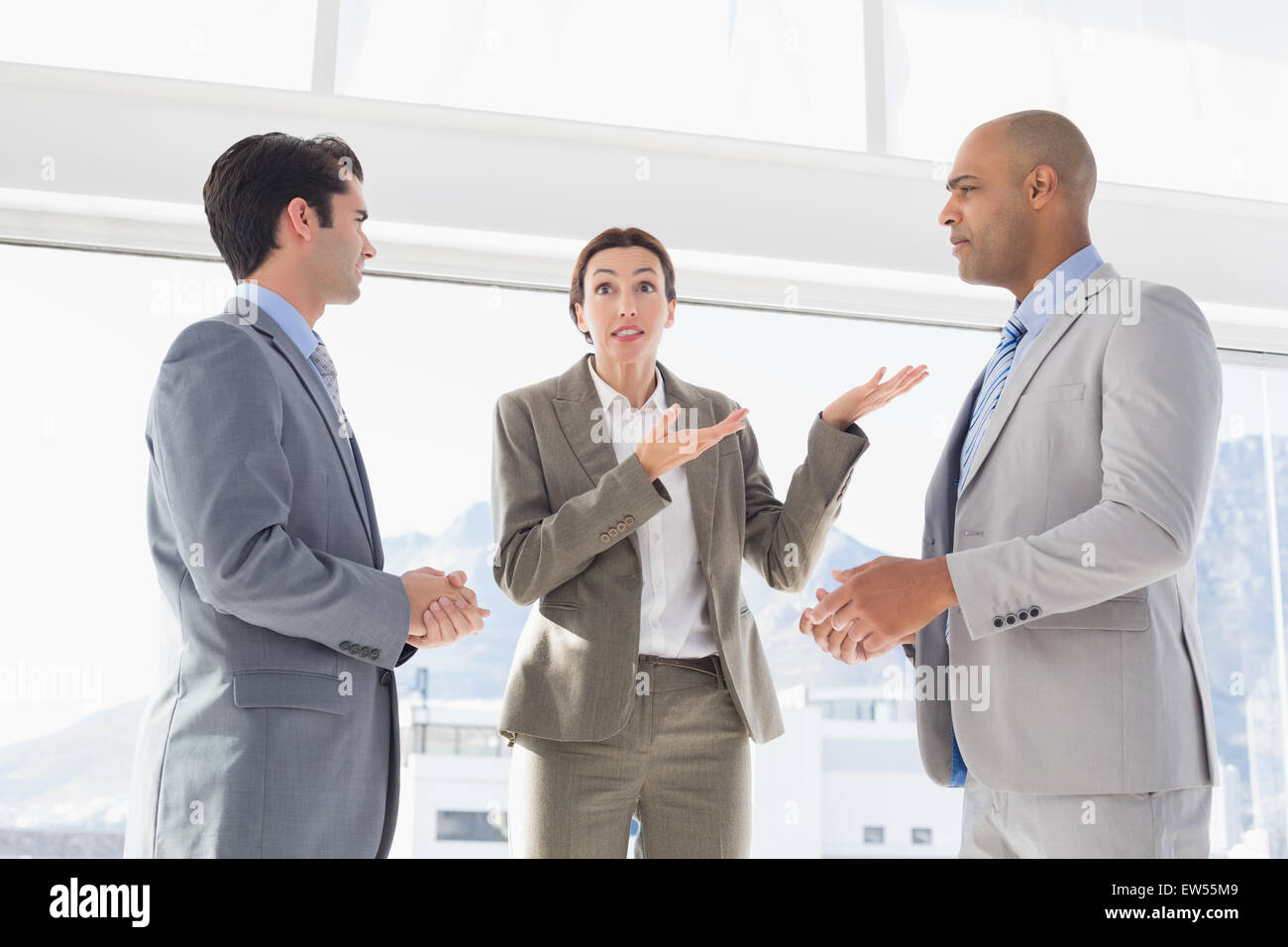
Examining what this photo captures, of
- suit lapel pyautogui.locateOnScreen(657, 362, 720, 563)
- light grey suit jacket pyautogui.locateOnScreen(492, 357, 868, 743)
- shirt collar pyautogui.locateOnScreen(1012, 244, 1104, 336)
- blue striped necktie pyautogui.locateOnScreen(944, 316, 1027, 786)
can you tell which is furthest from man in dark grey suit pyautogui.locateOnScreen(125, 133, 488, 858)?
shirt collar pyautogui.locateOnScreen(1012, 244, 1104, 336)

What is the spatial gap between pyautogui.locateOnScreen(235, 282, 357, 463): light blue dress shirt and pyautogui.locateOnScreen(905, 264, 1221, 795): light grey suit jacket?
39.5 inches

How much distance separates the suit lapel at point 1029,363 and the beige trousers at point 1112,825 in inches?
19.3

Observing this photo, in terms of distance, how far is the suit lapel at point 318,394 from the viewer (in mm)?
1670

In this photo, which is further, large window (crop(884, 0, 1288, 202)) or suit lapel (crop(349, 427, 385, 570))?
large window (crop(884, 0, 1288, 202))

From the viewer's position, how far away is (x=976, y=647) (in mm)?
1694

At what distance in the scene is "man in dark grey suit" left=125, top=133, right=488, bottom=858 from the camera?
145 cm

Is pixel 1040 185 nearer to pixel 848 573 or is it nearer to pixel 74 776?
pixel 848 573

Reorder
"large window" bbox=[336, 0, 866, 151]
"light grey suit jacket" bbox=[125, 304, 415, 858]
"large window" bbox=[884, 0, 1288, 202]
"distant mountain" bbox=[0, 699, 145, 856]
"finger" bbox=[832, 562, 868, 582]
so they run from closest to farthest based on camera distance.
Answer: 1. "light grey suit jacket" bbox=[125, 304, 415, 858]
2. "finger" bbox=[832, 562, 868, 582]
3. "distant mountain" bbox=[0, 699, 145, 856]
4. "large window" bbox=[336, 0, 866, 151]
5. "large window" bbox=[884, 0, 1288, 202]

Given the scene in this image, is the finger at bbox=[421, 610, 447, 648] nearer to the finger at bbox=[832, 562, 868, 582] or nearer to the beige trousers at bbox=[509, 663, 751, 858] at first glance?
the beige trousers at bbox=[509, 663, 751, 858]

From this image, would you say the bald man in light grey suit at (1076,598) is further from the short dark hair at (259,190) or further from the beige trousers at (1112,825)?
the short dark hair at (259,190)

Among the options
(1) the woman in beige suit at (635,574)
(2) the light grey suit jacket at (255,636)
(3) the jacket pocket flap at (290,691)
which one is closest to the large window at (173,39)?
(1) the woman in beige suit at (635,574)

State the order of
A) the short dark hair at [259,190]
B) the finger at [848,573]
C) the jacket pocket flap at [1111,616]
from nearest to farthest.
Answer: the jacket pocket flap at [1111,616], the finger at [848,573], the short dark hair at [259,190]

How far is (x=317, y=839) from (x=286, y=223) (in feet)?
3.20
